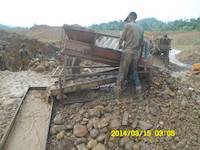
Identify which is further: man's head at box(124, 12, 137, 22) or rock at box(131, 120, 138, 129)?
man's head at box(124, 12, 137, 22)

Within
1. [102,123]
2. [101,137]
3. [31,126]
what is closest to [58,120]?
[31,126]

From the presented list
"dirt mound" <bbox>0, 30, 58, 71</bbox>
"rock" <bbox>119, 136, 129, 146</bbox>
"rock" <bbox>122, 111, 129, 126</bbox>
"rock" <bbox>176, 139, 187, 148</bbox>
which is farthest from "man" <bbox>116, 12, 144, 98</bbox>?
"dirt mound" <bbox>0, 30, 58, 71</bbox>

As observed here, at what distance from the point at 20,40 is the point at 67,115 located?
414 inches

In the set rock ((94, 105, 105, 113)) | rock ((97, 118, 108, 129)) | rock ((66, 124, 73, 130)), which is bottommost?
rock ((66, 124, 73, 130))

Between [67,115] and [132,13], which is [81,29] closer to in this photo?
[132,13]

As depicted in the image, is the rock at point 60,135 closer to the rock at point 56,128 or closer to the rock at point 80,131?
the rock at point 56,128

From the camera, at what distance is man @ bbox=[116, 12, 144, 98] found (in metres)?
5.24

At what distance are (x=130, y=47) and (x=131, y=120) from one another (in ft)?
5.45

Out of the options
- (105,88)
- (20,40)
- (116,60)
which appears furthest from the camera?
(20,40)

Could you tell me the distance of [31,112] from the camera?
595cm

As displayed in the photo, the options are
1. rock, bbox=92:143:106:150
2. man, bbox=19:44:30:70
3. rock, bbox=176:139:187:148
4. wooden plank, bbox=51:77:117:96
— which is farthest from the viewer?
man, bbox=19:44:30:70

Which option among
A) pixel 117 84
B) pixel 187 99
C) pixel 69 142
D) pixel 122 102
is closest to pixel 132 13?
pixel 117 84

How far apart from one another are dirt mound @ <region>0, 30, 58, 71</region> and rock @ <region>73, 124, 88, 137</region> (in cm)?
840

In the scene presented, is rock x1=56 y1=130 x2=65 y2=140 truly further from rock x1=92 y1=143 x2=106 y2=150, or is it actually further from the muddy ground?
Answer: the muddy ground
